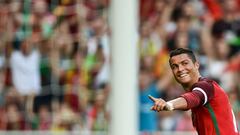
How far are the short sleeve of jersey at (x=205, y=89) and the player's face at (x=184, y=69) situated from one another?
3.5 inches

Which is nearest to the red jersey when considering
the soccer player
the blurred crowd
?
the soccer player

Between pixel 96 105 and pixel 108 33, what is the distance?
1023 mm

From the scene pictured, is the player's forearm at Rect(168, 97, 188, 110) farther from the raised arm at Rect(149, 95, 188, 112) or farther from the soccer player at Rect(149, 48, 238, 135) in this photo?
the soccer player at Rect(149, 48, 238, 135)

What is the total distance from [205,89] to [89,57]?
5.87 m

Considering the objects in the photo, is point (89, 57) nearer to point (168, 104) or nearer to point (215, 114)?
point (215, 114)

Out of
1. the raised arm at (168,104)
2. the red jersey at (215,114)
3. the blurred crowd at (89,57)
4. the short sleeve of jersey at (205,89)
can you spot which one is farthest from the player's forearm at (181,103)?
the blurred crowd at (89,57)

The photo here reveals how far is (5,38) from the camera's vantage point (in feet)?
38.9

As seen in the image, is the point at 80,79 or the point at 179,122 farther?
the point at 80,79

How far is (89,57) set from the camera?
11383mm

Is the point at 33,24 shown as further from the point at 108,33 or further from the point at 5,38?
the point at 108,33

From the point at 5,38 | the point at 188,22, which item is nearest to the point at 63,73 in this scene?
the point at 5,38

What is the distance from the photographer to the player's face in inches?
224

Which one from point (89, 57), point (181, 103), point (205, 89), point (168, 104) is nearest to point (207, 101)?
point (205, 89)

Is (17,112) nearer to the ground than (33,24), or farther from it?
nearer to the ground
